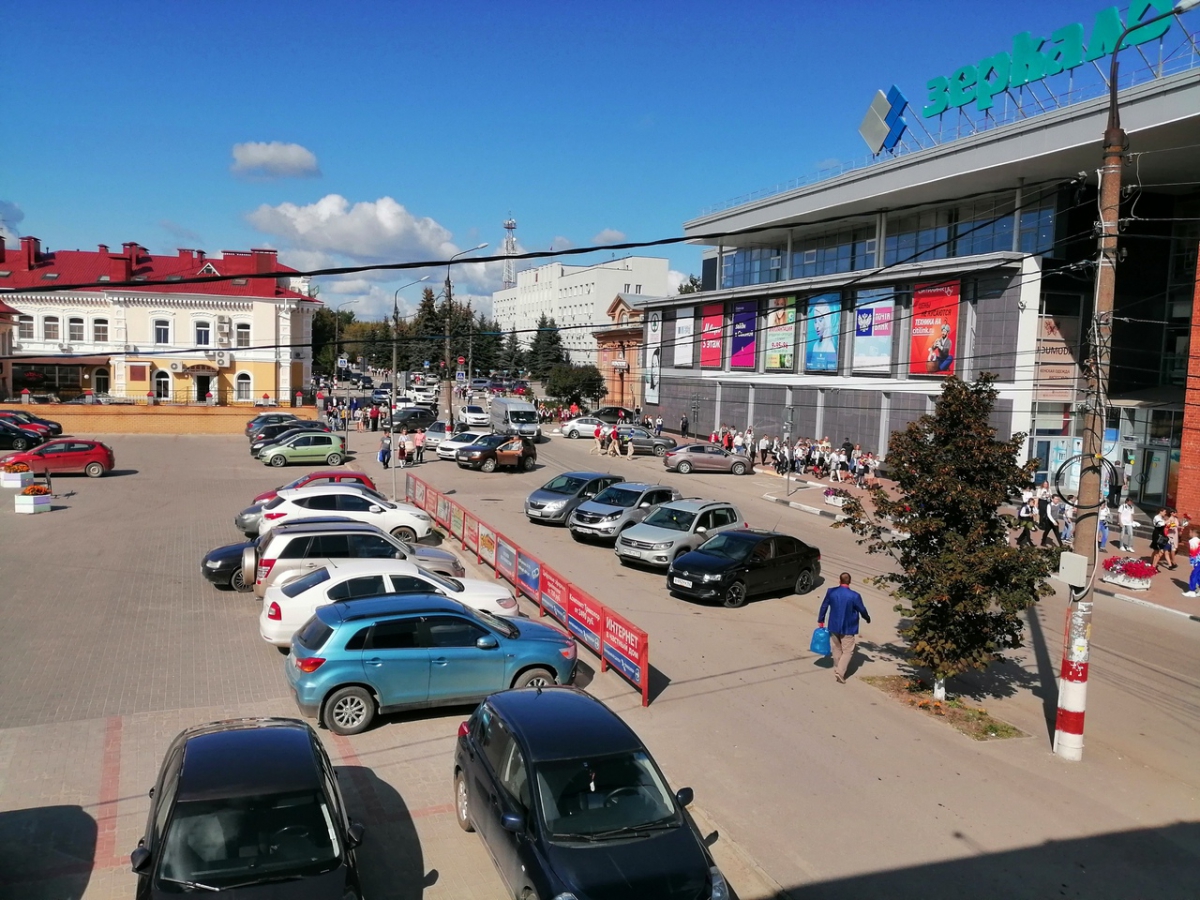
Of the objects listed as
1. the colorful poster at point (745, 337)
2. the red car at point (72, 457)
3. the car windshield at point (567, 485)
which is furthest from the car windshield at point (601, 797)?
the colorful poster at point (745, 337)

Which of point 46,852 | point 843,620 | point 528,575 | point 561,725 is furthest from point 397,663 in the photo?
point 843,620

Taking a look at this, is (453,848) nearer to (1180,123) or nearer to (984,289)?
(1180,123)

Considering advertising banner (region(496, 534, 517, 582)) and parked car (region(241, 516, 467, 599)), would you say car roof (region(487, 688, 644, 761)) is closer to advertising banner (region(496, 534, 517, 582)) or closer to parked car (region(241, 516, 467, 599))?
parked car (region(241, 516, 467, 599))

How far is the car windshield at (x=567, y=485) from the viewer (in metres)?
25.0

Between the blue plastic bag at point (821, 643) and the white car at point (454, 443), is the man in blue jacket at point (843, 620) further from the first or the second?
the white car at point (454, 443)

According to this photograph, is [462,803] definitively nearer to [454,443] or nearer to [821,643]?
[821,643]

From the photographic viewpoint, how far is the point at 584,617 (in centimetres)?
1367

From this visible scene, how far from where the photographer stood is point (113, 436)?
152ft

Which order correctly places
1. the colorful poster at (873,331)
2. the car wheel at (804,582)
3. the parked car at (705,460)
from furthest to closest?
1. the colorful poster at (873,331)
2. the parked car at (705,460)
3. the car wheel at (804,582)

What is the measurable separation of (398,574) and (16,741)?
4.91m

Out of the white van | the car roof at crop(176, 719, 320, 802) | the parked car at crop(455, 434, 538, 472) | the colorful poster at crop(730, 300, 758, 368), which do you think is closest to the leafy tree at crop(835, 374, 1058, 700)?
the car roof at crop(176, 719, 320, 802)

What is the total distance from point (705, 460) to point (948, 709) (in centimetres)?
2670

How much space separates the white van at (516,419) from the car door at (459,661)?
35.5 m

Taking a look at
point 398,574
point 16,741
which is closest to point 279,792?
point 16,741
